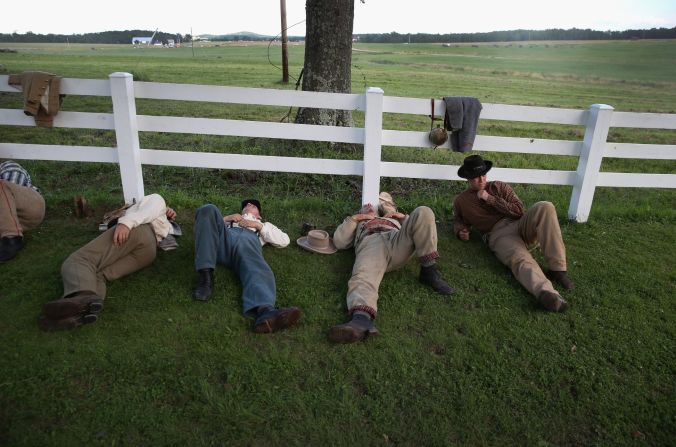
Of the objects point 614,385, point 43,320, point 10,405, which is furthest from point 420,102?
point 10,405

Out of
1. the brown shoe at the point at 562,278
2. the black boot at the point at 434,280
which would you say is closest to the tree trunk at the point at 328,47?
the black boot at the point at 434,280

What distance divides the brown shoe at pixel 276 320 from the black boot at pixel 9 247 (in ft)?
7.66

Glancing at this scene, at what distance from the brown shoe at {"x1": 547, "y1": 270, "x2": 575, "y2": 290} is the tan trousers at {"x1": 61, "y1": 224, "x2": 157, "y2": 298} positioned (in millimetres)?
3369

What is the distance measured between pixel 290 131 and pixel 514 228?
2.36 metres

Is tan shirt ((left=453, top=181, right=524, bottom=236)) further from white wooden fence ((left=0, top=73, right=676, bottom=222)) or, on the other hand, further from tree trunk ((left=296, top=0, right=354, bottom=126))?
tree trunk ((left=296, top=0, right=354, bottom=126))

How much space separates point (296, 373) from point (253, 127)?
272cm

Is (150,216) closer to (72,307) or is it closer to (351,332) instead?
(72,307)

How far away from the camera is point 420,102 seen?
474cm

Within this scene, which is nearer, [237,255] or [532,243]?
[237,255]

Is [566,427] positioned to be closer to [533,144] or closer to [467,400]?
[467,400]

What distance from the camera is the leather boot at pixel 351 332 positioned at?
3.07m

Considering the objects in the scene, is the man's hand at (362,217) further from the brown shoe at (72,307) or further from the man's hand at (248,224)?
the brown shoe at (72,307)

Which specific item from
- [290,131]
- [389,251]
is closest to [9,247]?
[290,131]

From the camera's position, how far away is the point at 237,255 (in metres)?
3.80
